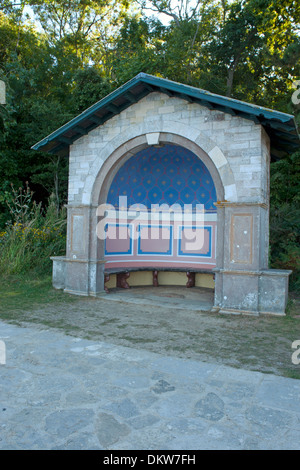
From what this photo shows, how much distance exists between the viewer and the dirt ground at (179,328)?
4098mm

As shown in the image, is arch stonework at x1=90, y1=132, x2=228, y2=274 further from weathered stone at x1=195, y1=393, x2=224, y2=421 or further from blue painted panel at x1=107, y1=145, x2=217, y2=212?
weathered stone at x1=195, y1=393, x2=224, y2=421

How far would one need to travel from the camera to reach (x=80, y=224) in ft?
25.1

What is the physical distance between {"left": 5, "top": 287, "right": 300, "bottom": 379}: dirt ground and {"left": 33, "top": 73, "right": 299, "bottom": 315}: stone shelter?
594 millimetres

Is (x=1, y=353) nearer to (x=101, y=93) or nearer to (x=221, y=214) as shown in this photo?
(x=221, y=214)

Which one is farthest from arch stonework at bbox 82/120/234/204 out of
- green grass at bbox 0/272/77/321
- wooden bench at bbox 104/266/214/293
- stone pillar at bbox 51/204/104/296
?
green grass at bbox 0/272/77/321

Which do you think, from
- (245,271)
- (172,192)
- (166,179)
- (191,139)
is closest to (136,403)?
(245,271)

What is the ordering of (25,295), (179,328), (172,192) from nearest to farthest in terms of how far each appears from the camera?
1. (179,328)
2. (25,295)
3. (172,192)

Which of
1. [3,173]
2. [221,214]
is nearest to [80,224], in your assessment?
[221,214]

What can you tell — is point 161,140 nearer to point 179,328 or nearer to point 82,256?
point 82,256

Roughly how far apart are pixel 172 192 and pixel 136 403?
7.08 meters

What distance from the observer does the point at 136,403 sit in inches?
112

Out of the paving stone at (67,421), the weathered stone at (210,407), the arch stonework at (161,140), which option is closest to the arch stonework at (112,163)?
the arch stonework at (161,140)

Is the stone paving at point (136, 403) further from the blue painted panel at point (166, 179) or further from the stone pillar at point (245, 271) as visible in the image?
the blue painted panel at point (166, 179)

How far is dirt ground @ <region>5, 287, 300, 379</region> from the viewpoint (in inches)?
161
